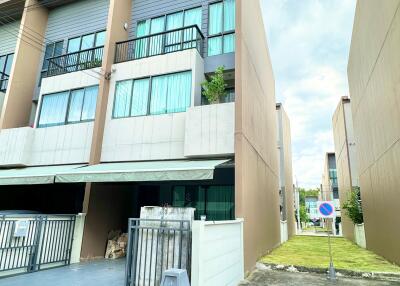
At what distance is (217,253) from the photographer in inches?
→ 253

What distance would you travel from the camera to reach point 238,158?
8.93 metres

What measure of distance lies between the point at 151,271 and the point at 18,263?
15.0ft

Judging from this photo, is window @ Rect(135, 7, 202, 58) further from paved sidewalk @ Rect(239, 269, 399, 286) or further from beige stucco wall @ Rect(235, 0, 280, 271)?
paved sidewalk @ Rect(239, 269, 399, 286)

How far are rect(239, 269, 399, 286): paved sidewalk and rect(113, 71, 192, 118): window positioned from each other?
21.2 feet

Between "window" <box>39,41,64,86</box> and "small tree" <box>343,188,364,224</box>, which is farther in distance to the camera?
"small tree" <box>343,188,364,224</box>

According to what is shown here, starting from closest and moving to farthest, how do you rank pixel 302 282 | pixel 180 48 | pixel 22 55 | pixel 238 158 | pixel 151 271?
pixel 151 271 → pixel 302 282 → pixel 238 158 → pixel 180 48 → pixel 22 55

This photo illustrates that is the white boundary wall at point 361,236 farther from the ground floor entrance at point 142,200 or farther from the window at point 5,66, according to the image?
the window at point 5,66

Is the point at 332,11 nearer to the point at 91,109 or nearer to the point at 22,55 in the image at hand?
the point at 91,109

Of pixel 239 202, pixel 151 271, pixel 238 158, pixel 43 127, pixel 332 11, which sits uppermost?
pixel 332 11

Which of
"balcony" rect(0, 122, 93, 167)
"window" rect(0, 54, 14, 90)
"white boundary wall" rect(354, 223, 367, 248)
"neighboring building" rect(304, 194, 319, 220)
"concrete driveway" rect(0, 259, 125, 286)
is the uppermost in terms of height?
"window" rect(0, 54, 14, 90)

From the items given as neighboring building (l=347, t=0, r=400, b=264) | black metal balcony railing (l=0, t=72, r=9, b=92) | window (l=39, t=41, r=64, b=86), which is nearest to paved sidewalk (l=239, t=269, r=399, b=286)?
neighboring building (l=347, t=0, r=400, b=264)

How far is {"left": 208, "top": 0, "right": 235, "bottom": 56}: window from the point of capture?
12438 mm

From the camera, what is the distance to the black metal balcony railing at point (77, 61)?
46.3 feet

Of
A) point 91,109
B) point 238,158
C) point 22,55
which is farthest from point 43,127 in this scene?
point 238,158
